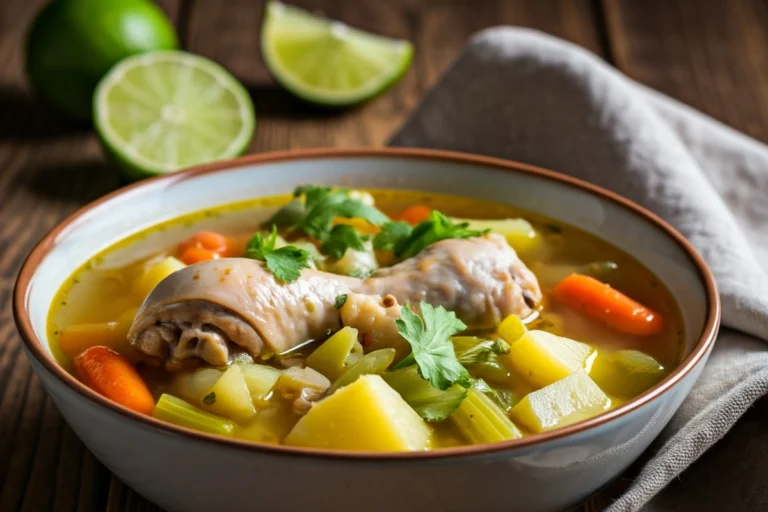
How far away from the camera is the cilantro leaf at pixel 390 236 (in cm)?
317

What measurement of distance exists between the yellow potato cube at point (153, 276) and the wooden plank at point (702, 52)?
335 centimetres

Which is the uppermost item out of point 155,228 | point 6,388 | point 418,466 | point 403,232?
point 418,466

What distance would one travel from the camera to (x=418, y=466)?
2018 mm

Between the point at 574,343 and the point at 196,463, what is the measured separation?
118 centimetres

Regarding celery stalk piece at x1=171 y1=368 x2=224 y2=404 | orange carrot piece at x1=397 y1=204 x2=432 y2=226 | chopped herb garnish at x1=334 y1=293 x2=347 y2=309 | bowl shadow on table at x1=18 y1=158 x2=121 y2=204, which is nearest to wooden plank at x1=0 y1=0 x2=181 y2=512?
bowl shadow on table at x1=18 y1=158 x2=121 y2=204

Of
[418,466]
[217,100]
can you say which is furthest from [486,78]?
[418,466]

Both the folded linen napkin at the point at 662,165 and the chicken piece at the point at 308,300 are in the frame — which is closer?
the chicken piece at the point at 308,300

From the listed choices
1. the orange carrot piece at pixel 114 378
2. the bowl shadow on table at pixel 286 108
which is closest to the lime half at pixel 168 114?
the bowl shadow on table at pixel 286 108

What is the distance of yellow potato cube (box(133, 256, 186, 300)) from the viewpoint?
3.06m

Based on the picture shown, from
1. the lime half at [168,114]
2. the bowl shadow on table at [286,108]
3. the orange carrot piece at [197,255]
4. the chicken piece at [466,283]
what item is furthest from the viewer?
the bowl shadow on table at [286,108]

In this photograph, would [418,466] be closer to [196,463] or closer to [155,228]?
[196,463]

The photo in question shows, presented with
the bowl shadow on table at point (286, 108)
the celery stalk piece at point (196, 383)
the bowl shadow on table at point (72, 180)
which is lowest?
the bowl shadow on table at point (72, 180)

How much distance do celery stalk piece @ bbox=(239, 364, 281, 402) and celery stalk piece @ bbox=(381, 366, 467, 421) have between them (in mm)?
293

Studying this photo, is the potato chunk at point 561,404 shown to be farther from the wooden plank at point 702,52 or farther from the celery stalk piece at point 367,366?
the wooden plank at point 702,52
